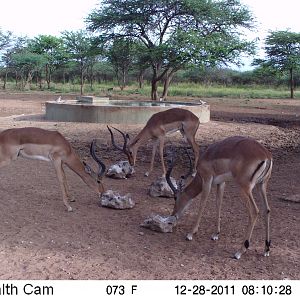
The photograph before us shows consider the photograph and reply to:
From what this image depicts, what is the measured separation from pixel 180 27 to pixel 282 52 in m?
14.1

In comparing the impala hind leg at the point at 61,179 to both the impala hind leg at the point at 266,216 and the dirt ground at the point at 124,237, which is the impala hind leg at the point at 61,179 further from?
the impala hind leg at the point at 266,216

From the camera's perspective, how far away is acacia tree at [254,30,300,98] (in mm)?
35375

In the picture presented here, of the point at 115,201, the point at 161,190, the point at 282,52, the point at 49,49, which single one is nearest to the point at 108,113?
the point at 161,190

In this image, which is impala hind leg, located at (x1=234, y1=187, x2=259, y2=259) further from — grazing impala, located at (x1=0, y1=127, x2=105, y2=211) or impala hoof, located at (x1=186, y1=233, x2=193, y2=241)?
grazing impala, located at (x1=0, y1=127, x2=105, y2=211)

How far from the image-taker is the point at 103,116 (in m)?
13.5

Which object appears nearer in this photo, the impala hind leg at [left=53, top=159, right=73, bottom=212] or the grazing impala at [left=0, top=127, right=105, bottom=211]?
the impala hind leg at [left=53, top=159, right=73, bottom=212]

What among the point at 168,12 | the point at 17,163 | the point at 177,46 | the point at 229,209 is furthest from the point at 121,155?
the point at 168,12

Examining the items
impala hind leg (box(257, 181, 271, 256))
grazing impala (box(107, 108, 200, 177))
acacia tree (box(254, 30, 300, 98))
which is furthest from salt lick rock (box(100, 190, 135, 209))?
acacia tree (box(254, 30, 300, 98))

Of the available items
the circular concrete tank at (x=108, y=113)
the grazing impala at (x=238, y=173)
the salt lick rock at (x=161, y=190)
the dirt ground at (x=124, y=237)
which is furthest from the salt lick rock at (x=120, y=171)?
the circular concrete tank at (x=108, y=113)

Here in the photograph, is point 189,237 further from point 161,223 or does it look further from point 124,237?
point 124,237

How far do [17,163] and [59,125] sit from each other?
469cm

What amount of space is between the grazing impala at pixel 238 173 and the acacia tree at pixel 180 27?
18.8 m

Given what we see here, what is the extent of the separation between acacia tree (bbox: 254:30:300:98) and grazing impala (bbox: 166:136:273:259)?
3213 cm

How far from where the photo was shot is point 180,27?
997 inches
